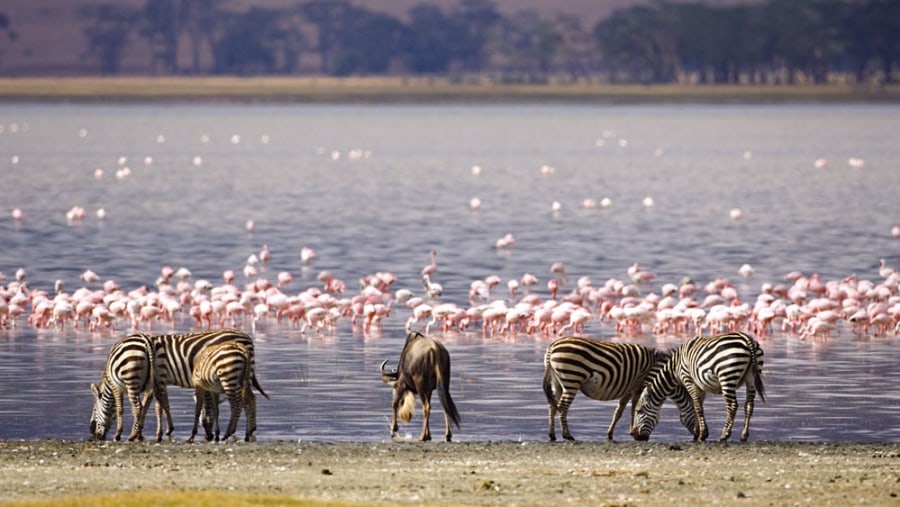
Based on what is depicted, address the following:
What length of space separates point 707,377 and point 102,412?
5867 millimetres

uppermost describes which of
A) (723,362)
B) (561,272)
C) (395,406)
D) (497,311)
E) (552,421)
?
(561,272)

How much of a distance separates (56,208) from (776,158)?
164ft

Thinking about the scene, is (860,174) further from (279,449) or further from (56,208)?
(279,449)

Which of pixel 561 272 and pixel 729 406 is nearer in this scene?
pixel 729 406

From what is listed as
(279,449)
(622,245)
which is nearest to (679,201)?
(622,245)

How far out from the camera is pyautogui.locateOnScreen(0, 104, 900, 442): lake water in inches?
800

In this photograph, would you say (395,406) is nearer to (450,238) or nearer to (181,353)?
(181,353)

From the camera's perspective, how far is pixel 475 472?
49.9 ft

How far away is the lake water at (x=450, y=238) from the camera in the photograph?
20312 millimetres

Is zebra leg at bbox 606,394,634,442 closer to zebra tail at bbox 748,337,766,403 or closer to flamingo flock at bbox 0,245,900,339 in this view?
zebra tail at bbox 748,337,766,403

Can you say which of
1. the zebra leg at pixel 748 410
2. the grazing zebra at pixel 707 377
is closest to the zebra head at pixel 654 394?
the grazing zebra at pixel 707 377

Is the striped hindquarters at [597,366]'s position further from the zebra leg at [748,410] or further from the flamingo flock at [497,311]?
the flamingo flock at [497,311]

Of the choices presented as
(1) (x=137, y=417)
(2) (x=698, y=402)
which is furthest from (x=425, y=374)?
(1) (x=137, y=417)

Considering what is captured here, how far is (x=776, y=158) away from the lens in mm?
96875
